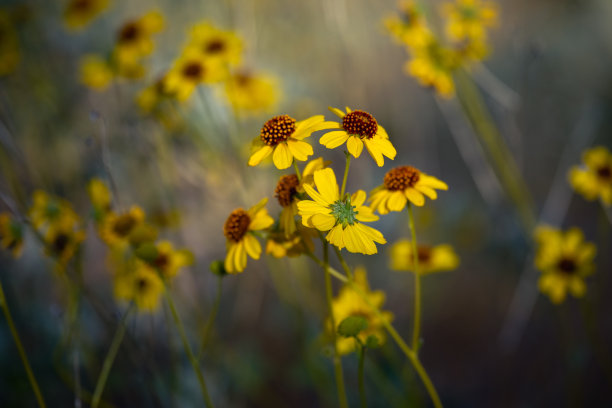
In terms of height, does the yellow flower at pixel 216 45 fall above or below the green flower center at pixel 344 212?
above

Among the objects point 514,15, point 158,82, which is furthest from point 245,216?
point 514,15

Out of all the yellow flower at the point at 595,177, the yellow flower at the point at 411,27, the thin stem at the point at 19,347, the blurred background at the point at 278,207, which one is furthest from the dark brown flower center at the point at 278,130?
the yellow flower at the point at 595,177

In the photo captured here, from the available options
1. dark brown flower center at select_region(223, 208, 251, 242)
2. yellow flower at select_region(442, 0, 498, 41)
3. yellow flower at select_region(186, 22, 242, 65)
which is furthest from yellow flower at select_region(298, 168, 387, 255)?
yellow flower at select_region(442, 0, 498, 41)

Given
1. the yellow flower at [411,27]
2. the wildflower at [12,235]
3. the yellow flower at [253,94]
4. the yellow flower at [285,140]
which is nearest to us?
the yellow flower at [285,140]

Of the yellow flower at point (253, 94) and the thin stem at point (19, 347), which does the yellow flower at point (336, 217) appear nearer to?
the thin stem at point (19, 347)

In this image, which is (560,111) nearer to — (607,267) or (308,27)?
(607,267)

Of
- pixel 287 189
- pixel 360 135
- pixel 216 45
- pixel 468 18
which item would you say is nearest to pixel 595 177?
pixel 468 18

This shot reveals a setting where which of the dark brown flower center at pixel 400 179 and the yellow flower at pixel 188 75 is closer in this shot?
the dark brown flower center at pixel 400 179
